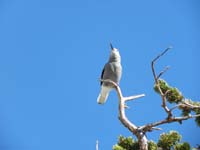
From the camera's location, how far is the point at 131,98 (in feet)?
21.2

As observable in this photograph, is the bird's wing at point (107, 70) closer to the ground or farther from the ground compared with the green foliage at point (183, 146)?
farther from the ground

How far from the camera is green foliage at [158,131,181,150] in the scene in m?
5.85

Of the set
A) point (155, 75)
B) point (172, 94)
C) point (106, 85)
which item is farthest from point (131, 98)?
point (106, 85)

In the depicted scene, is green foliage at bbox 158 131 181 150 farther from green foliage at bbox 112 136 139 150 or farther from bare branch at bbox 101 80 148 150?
bare branch at bbox 101 80 148 150

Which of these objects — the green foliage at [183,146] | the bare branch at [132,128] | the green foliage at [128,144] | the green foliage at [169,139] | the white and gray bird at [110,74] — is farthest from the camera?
the white and gray bird at [110,74]

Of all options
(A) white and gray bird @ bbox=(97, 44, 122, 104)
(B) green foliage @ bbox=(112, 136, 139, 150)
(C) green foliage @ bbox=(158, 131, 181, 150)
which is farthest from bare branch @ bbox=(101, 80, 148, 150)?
(A) white and gray bird @ bbox=(97, 44, 122, 104)

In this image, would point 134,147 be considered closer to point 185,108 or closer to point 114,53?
point 185,108

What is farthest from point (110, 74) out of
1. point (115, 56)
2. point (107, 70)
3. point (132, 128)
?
point (132, 128)

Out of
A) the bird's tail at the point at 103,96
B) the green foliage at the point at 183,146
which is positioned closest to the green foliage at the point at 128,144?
the green foliage at the point at 183,146

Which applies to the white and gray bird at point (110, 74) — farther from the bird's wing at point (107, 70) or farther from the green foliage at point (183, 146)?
the green foliage at point (183, 146)

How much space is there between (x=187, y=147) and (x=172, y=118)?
1.92ft

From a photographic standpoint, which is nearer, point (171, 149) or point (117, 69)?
point (171, 149)

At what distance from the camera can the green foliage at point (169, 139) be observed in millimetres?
5852

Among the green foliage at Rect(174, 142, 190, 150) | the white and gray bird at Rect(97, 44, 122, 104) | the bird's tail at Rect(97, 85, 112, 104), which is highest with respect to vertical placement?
the white and gray bird at Rect(97, 44, 122, 104)
